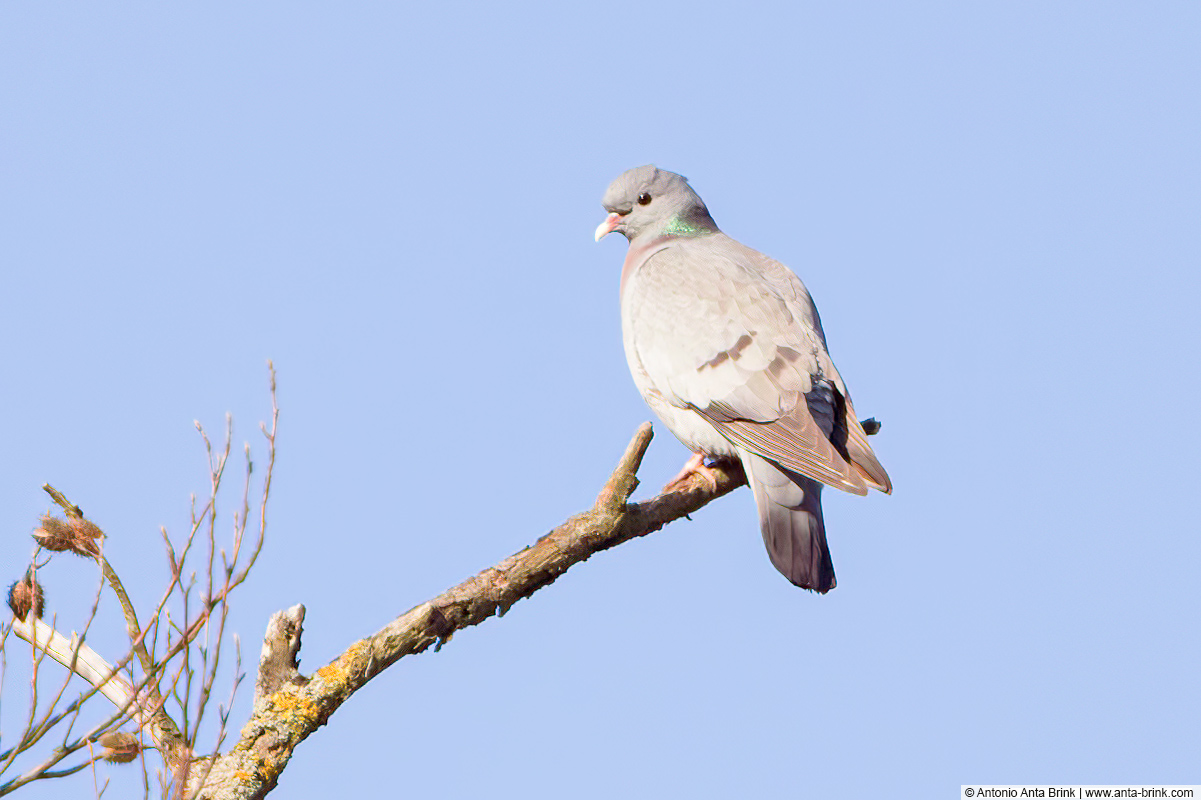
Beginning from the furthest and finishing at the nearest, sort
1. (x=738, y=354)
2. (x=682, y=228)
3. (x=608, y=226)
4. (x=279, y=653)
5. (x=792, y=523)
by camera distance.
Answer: (x=608, y=226), (x=682, y=228), (x=738, y=354), (x=792, y=523), (x=279, y=653)

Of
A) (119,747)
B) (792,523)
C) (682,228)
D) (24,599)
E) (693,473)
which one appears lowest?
(119,747)

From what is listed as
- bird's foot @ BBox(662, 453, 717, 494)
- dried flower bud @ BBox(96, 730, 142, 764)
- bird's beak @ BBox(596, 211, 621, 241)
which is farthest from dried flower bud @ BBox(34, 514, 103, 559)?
bird's beak @ BBox(596, 211, 621, 241)

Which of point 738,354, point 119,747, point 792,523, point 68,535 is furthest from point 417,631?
point 738,354

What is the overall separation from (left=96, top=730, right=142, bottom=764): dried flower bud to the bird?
272 cm

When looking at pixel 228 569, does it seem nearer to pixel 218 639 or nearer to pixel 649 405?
pixel 218 639

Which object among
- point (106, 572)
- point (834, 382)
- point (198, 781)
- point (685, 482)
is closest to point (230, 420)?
point (106, 572)

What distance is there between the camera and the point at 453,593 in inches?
167

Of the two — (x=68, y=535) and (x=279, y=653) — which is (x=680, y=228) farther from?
(x=68, y=535)

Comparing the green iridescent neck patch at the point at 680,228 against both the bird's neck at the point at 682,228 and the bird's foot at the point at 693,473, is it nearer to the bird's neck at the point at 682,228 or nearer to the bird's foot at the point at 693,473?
the bird's neck at the point at 682,228

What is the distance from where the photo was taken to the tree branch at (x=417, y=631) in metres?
3.96

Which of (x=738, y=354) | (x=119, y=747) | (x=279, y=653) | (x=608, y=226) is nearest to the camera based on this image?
(x=119, y=747)

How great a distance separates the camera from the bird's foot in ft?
19.2

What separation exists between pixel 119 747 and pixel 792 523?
2880 millimetres

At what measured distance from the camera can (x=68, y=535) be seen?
12.9ft
